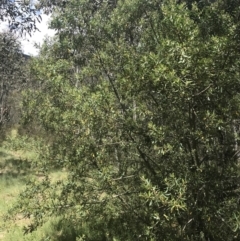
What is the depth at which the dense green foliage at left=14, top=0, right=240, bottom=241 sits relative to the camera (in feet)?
13.8

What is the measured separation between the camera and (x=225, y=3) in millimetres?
7441

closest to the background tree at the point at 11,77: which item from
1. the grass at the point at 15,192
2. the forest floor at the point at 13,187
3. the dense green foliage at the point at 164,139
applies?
the grass at the point at 15,192

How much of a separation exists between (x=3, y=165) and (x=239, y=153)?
14.8 m

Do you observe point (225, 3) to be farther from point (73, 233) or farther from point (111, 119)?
point (73, 233)

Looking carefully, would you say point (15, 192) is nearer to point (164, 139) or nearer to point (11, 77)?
point (164, 139)

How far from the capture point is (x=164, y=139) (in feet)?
14.4

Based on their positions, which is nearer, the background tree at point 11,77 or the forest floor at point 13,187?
the forest floor at point 13,187

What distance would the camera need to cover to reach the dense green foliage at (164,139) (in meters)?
4.21

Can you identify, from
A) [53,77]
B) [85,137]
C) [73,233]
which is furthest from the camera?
[73,233]

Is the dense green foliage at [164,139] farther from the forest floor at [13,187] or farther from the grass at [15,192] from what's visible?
the forest floor at [13,187]

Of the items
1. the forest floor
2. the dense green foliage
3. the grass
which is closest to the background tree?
the grass

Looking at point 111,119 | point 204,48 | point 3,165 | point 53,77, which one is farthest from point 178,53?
point 3,165

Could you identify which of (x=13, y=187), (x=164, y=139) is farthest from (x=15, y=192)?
(x=164, y=139)

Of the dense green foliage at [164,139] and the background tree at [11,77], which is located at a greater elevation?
→ the background tree at [11,77]
